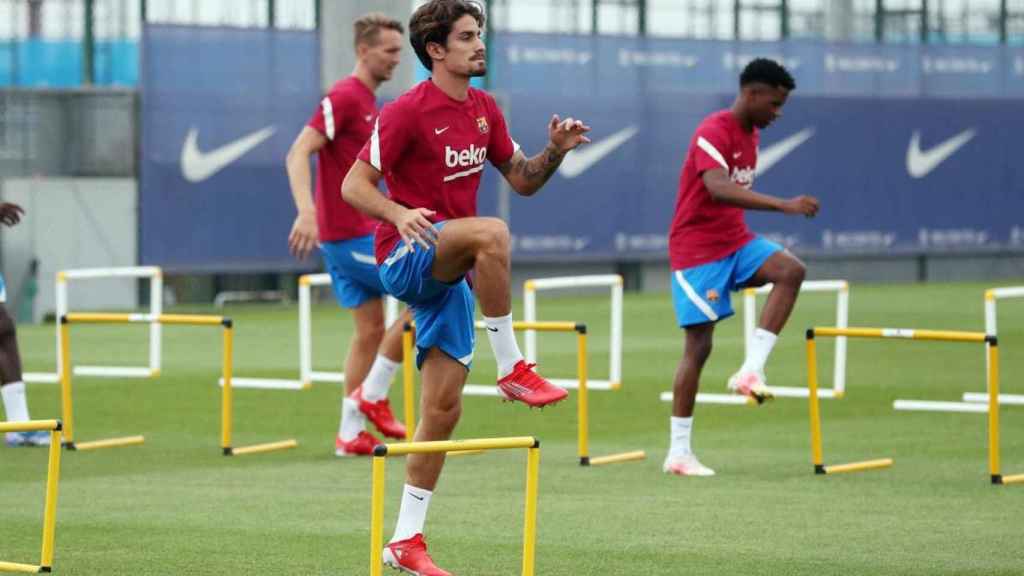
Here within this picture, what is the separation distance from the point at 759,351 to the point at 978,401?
4618 millimetres

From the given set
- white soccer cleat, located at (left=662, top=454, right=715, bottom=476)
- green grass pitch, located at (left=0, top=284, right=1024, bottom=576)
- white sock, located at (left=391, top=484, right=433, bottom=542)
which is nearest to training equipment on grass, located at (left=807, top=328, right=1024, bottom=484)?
green grass pitch, located at (left=0, top=284, right=1024, bottom=576)

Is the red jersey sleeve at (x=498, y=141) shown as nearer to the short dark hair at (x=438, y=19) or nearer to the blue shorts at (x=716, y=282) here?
the short dark hair at (x=438, y=19)

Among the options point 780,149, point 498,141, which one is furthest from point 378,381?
point 780,149

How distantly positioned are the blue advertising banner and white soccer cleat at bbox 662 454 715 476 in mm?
15062

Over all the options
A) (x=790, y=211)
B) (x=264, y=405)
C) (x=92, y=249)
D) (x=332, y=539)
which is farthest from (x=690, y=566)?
(x=92, y=249)

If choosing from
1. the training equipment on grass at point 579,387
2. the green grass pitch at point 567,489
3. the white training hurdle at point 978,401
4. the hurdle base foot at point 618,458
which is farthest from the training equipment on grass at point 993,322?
the training equipment on grass at point 579,387

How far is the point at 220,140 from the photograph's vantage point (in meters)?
25.9

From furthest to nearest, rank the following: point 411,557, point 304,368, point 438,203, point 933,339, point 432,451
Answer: point 304,368, point 933,339, point 438,203, point 411,557, point 432,451

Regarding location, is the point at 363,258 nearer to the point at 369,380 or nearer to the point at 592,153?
the point at 369,380

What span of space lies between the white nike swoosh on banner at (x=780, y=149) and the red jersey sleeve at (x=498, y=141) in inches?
899

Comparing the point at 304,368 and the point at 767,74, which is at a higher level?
the point at 767,74

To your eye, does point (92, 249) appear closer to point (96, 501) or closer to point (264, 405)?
point (264, 405)

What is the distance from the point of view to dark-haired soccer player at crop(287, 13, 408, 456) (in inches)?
470

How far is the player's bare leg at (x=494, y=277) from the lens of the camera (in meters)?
7.24
